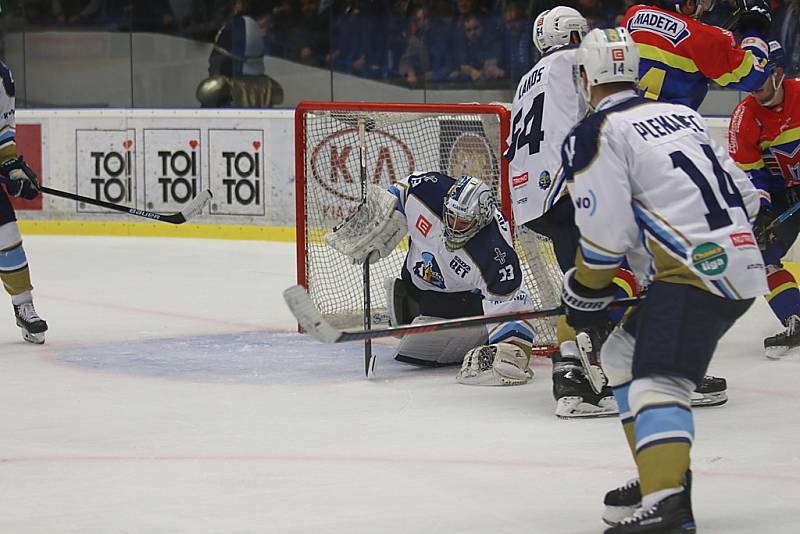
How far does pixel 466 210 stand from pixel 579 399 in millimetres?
709

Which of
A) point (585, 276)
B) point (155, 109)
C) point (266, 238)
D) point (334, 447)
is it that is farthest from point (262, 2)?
point (585, 276)

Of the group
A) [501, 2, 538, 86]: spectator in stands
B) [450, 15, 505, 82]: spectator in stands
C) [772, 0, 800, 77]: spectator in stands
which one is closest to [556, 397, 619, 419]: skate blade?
[772, 0, 800, 77]: spectator in stands

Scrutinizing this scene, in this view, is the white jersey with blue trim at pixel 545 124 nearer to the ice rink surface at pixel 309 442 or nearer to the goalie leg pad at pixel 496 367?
the goalie leg pad at pixel 496 367

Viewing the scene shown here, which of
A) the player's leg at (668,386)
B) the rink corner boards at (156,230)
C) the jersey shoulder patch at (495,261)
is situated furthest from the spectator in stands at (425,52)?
the player's leg at (668,386)

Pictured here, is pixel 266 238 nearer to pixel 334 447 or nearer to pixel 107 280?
pixel 107 280

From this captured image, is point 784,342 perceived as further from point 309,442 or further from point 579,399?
point 309,442

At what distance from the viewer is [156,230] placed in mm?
9156

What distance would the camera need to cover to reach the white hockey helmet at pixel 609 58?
2.87 metres

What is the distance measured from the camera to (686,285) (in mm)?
2752

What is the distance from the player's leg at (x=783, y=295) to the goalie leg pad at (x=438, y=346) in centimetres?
103

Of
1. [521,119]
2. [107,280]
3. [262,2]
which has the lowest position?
[107,280]

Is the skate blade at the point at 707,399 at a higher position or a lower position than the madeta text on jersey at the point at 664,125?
lower

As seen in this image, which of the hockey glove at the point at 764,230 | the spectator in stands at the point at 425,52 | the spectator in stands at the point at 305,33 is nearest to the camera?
the hockey glove at the point at 764,230

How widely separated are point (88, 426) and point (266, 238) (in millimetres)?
4715
